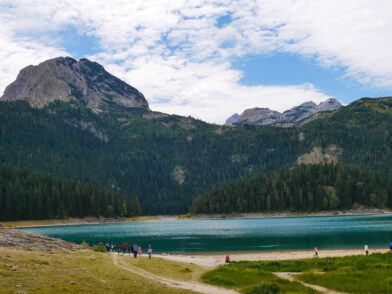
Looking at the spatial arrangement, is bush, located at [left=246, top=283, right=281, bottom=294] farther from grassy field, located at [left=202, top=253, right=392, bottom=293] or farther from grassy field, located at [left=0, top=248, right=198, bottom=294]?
grassy field, located at [left=0, top=248, right=198, bottom=294]

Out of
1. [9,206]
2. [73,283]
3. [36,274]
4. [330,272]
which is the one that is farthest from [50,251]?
[9,206]

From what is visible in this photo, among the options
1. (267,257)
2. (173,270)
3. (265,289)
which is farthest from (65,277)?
(267,257)

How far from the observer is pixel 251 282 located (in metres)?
36.6

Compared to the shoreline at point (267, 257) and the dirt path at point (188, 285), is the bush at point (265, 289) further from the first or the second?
the shoreline at point (267, 257)

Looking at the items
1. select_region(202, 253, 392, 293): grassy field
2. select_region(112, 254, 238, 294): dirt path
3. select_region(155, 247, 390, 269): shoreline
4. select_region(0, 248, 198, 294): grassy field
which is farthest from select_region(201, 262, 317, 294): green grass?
select_region(155, 247, 390, 269): shoreline

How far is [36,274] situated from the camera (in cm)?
3488

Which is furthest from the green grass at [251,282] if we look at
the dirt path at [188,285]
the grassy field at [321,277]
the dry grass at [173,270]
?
the dry grass at [173,270]

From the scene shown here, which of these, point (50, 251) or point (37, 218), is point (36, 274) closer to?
point (50, 251)

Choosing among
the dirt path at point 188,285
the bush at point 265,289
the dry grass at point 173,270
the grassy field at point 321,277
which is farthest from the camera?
the dry grass at point 173,270

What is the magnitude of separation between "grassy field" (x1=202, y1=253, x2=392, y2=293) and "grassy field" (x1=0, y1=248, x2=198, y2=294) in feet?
Result: 17.9

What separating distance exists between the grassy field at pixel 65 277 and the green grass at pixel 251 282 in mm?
3913

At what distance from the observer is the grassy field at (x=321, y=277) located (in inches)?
1244

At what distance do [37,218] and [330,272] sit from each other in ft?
587

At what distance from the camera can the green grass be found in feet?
105
